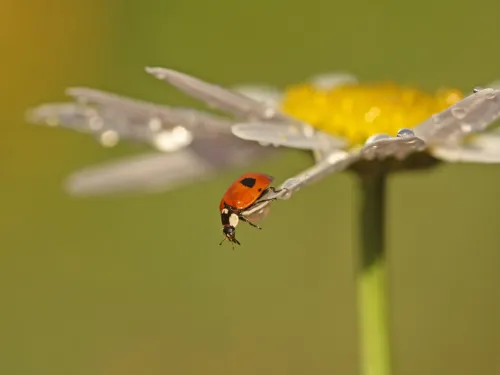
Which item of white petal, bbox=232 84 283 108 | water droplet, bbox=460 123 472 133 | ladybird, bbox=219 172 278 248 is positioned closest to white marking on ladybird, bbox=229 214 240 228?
ladybird, bbox=219 172 278 248

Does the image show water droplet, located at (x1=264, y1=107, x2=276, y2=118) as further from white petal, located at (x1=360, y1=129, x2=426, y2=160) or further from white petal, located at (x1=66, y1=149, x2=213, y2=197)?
white petal, located at (x1=66, y1=149, x2=213, y2=197)

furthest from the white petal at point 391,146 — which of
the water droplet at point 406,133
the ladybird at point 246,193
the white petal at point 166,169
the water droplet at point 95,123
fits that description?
the water droplet at point 95,123

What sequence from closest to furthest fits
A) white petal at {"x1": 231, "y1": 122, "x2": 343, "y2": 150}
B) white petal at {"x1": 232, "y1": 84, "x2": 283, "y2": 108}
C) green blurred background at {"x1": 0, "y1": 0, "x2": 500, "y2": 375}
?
1. white petal at {"x1": 231, "y1": 122, "x2": 343, "y2": 150}
2. white petal at {"x1": 232, "y1": 84, "x2": 283, "y2": 108}
3. green blurred background at {"x1": 0, "y1": 0, "x2": 500, "y2": 375}

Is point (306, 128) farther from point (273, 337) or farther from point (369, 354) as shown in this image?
point (273, 337)

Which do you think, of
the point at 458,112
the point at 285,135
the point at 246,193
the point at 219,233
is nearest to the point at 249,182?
the point at 246,193

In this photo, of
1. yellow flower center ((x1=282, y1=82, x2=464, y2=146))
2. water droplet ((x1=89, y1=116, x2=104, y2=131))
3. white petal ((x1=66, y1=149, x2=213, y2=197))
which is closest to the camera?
yellow flower center ((x1=282, y1=82, x2=464, y2=146))

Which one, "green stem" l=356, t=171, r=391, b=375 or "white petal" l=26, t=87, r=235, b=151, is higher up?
"white petal" l=26, t=87, r=235, b=151

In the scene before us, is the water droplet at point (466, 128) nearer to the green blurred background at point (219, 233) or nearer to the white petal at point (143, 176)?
the white petal at point (143, 176)
